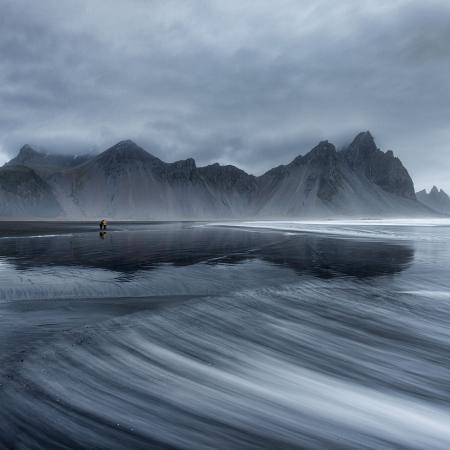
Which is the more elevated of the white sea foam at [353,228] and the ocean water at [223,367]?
the white sea foam at [353,228]

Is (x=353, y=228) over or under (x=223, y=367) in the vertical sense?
Result: over

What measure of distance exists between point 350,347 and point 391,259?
1906cm

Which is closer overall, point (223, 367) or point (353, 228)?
point (223, 367)

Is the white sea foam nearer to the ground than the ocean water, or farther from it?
farther from it

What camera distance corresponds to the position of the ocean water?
5234 millimetres

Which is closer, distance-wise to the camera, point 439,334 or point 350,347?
point 350,347

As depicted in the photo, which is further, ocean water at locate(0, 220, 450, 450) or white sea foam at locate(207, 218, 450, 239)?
white sea foam at locate(207, 218, 450, 239)

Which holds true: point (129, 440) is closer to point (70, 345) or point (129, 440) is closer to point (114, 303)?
point (70, 345)

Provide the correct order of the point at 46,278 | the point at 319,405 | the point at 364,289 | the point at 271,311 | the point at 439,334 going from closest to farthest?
the point at 319,405 → the point at 439,334 → the point at 271,311 → the point at 364,289 → the point at 46,278

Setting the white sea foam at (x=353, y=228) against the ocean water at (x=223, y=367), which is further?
the white sea foam at (x=353, y=228)

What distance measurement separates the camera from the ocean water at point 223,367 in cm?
523

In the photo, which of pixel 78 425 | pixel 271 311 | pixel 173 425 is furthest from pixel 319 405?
pixel 271 311

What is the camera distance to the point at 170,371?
23.2 feet

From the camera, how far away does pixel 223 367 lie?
292 inches
